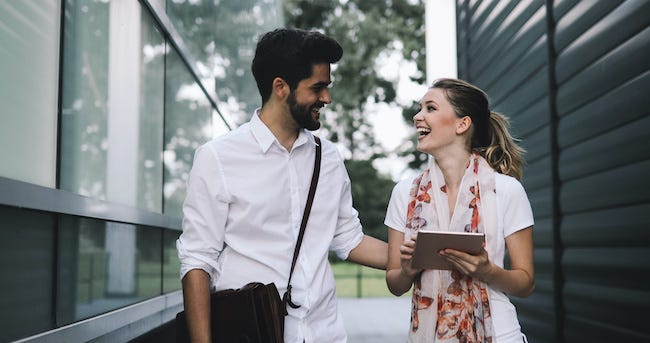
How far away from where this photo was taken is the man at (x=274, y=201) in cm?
284

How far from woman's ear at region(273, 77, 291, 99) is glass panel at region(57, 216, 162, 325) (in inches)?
39.4

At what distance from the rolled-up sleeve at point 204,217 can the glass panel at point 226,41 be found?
109 inches

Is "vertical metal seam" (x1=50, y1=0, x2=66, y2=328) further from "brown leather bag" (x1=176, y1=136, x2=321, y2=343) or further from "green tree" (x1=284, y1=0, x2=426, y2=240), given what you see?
"green tree" (x1=284, y1=0, x2=426, y2=240)

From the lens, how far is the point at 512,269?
293cm

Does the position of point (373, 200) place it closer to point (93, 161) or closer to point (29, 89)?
point (93, 161)

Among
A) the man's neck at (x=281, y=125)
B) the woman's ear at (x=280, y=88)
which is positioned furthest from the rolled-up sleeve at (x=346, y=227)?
the woman's ear at (x=280, y=88)

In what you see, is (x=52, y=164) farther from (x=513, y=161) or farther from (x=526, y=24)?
(x=526, y=24)

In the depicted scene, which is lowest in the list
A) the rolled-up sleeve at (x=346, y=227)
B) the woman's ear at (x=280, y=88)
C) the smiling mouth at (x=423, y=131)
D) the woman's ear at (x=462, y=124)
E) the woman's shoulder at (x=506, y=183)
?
the rolled-up sleeve at (x=346, y=227)

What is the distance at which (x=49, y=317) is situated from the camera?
9.73 feet

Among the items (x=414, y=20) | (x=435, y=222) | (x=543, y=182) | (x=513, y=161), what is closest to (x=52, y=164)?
(x=435, y=222)

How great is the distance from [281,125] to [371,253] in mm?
684

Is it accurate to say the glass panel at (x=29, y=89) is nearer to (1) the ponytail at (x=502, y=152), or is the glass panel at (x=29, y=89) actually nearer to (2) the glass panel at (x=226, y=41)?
(1) the ponytail at (x=502, y=152)

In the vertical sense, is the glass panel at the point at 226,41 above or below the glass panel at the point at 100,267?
above

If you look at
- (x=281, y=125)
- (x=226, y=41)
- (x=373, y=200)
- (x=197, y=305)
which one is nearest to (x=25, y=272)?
(x=197, y=305)
